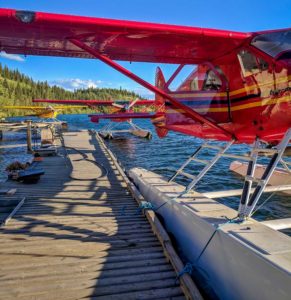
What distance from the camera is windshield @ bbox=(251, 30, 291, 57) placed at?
3410 mm

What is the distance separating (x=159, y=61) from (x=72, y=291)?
4269 mm

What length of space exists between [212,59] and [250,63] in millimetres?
929

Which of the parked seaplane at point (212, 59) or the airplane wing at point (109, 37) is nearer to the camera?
the parked seaplane at point (212, 59)

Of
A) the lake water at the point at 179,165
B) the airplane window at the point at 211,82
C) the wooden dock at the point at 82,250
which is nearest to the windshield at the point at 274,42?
the airplane window at the point at 211,82

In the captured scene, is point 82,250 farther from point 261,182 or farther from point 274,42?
point 274,42

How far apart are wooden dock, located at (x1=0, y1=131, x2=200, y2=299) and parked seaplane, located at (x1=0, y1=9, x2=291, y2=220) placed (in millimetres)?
1431

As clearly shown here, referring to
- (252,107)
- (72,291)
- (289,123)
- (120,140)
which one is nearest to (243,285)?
(72,291)

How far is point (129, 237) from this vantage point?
4.31 meters

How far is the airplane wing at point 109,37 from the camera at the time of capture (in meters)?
3.72

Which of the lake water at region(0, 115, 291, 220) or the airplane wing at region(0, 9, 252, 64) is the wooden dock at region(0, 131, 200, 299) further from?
the lake water at region(0, 115, 291, 220)

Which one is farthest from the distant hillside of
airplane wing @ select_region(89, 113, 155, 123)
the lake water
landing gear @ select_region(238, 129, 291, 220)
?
landing gear @ select_region(238, 129, 291, 220)

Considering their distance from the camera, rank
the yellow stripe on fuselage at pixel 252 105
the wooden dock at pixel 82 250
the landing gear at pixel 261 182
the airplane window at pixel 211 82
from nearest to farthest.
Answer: the wooden dock at pixel 82 250 < the landing gear at pixel 261 182 < the yellow stripe on fuselage at pixel 252 105 < the airplane window at pixel 211 82

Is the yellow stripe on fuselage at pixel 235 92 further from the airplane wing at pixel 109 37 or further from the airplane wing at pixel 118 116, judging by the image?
the airplane wing at pixel 118 116

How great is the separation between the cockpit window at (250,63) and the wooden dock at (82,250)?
277 cm
